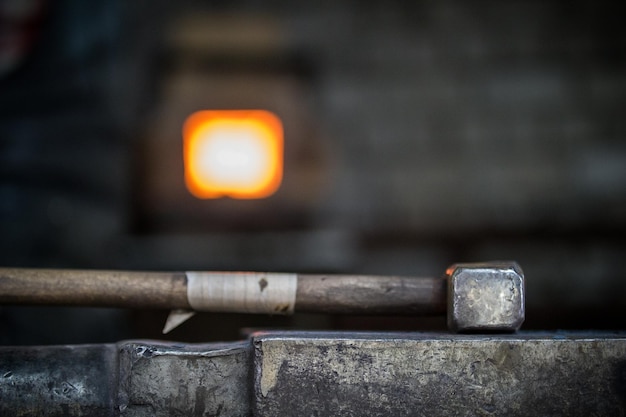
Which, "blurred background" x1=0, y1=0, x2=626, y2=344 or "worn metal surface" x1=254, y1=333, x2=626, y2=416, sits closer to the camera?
"worn metal surface" x1=254, y1=333, x2=626, y2=416

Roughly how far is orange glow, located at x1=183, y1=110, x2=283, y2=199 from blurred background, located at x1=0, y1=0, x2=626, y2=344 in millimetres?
72

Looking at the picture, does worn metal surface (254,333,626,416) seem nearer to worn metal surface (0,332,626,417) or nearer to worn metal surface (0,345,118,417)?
worn metal surface (0,332,626,417)

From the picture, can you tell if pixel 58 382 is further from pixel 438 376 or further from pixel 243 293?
pixel 438 376

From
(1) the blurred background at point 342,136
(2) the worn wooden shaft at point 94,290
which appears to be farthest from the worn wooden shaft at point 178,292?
(1) the blurred background at point 342,136

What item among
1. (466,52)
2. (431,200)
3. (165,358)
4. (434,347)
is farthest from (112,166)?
(434,347)

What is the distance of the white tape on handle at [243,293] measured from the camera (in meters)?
1.45

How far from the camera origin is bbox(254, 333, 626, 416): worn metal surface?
1.27 meters

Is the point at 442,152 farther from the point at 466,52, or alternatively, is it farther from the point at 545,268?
the point at 545,268

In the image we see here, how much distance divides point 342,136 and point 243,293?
8.63ft

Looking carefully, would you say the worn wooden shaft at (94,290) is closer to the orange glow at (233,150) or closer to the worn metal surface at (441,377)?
the worn metal surface at (441,377)

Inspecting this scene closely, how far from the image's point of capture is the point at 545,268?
384 centimetres

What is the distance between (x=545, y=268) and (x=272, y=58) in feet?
7.32

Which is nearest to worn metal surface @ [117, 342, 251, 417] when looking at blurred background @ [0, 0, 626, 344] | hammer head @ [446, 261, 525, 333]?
hammer head @ [446, 261, 525, 333]

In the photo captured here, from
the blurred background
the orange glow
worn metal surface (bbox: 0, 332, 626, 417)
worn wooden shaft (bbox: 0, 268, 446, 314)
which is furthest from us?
the orange glow
